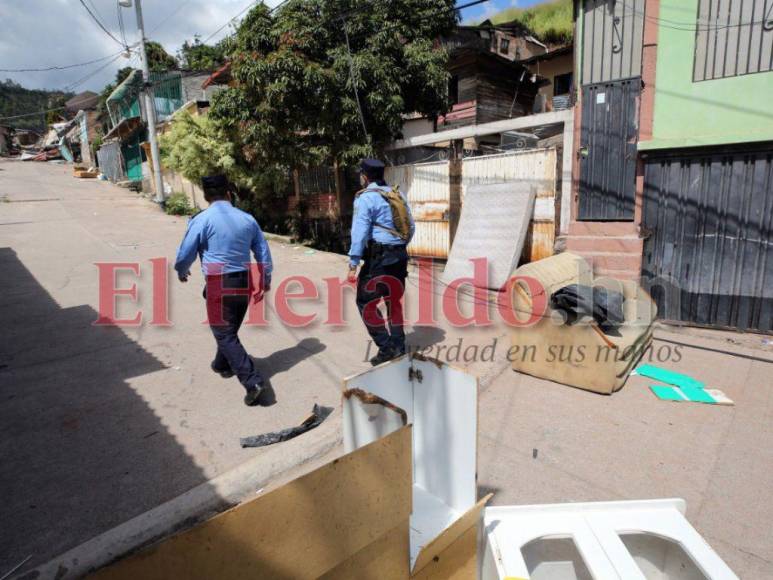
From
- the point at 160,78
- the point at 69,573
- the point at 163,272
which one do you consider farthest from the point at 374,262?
the point at 160,78

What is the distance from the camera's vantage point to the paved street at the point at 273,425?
251 centimetres

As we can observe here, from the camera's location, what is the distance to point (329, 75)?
8.63 m

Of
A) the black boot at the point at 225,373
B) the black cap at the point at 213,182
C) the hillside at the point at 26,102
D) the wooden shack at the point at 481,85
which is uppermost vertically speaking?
the hillside at the point at 26,102

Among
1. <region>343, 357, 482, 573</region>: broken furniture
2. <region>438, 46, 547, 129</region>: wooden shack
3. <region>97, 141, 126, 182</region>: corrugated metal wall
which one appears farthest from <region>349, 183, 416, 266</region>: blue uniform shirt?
<region>97, 141, 126, 182</region>: corrugated metal wall

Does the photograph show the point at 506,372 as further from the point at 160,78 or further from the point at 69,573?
the point at 160,78

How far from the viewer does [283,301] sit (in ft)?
21.7

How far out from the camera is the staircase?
19.4 feet

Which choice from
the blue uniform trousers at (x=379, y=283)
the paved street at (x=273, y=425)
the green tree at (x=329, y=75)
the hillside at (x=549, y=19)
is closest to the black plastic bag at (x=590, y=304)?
the paved street at (x=273, y=425)

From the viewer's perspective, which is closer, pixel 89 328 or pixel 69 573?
pixel 69 573

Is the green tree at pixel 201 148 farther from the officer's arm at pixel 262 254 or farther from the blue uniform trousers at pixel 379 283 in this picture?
the blue uniform trousers at pixel 379 283

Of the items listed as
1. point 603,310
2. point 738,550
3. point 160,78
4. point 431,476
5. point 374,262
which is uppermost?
point 160,78

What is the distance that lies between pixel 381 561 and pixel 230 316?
238 cm

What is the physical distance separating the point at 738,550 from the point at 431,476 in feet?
4.95

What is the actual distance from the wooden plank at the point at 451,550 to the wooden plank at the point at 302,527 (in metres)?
0.10
